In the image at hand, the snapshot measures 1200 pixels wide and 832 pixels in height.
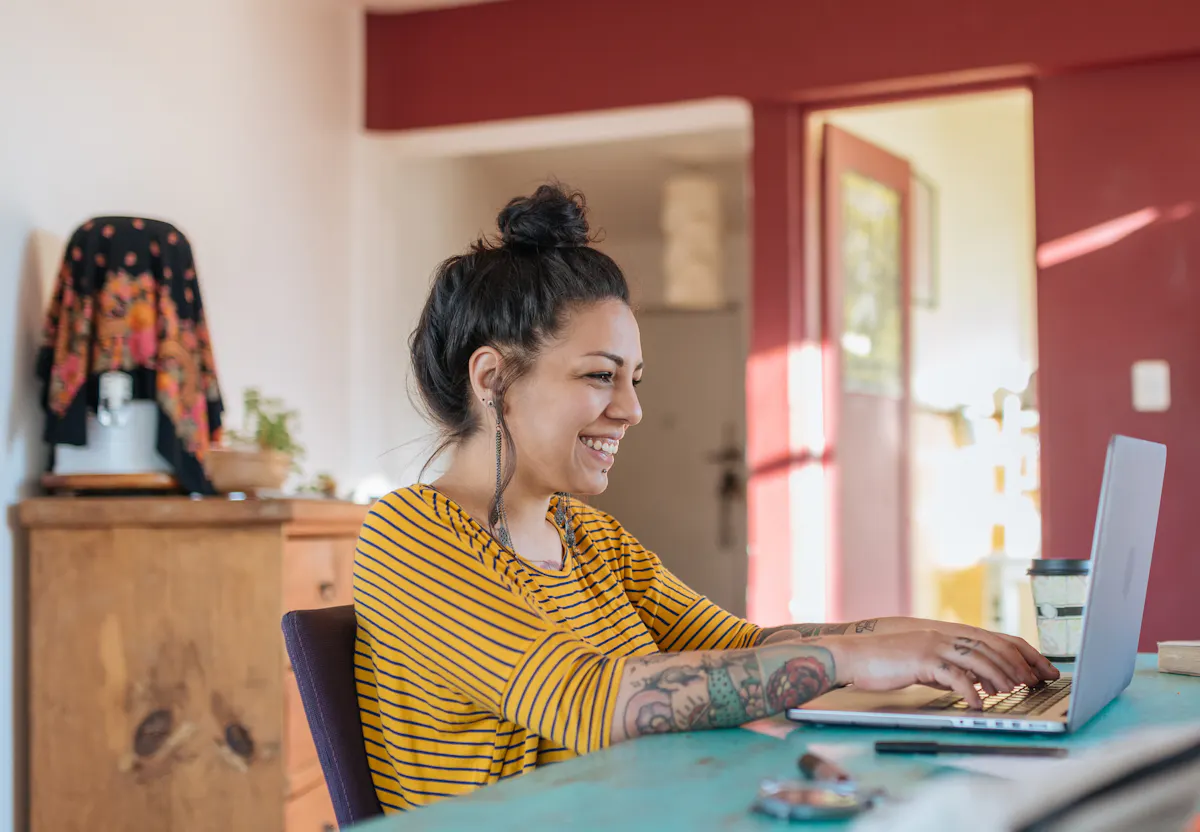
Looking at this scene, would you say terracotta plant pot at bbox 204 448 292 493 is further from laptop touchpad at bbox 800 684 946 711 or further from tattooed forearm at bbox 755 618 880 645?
laptop touchpad at bbox 800 684 946 711

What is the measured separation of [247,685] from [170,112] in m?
1.63

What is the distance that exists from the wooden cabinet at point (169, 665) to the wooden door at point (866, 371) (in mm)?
1955

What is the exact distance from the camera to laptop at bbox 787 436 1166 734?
1085 millimetres

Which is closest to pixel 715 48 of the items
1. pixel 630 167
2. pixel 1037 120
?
pixel 1037 120

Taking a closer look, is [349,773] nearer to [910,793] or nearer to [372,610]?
[372,610]

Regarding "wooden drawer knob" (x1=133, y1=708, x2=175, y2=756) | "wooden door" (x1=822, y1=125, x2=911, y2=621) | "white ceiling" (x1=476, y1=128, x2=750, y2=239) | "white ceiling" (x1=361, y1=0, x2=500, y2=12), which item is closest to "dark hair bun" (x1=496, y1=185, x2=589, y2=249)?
"wooden drawer knob" (x1=133, y1=708, x2=175, y2=756)

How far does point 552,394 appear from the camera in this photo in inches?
59.8

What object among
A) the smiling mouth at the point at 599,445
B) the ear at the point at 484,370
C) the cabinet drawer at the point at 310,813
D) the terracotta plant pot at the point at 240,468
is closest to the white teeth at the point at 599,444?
the smiling mouth at the point at 599,445

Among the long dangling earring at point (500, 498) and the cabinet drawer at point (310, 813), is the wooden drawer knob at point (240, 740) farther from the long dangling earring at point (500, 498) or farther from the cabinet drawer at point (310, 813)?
the long dangling earring at point (500, 498)

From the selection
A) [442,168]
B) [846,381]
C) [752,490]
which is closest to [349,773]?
[752,490]

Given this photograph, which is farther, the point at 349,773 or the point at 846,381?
the point at 846,381

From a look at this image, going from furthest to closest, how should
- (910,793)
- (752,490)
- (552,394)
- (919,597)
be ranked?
(919,597)
(752,490)
(552,394)
(910,793)

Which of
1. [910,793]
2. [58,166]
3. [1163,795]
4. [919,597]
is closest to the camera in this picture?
[910,793]

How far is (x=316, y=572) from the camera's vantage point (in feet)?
9.18
